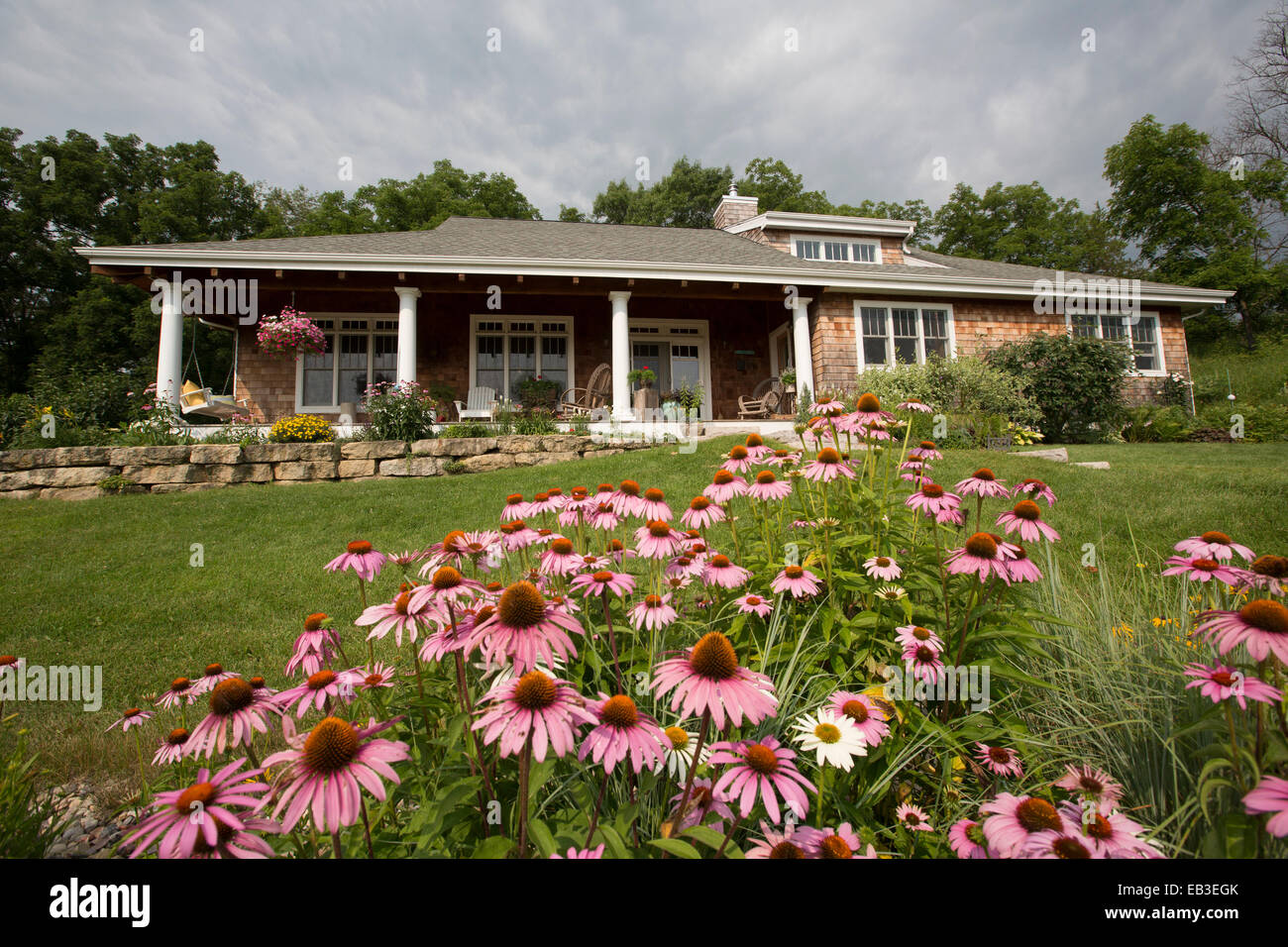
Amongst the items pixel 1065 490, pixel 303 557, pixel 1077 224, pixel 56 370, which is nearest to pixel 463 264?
pixel 303 557

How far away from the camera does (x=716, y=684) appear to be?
1031 millimetres

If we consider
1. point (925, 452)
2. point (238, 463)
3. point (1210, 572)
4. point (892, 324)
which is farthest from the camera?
point (892, 324)

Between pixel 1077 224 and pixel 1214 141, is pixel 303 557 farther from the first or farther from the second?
pixel 1077 224

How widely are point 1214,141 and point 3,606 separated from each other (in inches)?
1525

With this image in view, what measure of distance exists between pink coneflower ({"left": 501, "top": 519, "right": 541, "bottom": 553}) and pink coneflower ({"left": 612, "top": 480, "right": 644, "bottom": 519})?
295 millimetres

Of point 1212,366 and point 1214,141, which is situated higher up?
point 1214,141

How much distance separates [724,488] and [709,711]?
1098 millimetres

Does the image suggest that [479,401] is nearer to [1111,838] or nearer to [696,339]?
[696,339]

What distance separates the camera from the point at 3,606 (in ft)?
13.5

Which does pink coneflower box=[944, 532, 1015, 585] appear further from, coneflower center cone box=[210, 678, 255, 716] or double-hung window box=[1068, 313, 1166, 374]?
double-hung window box=[1068, 313, 1166, 374]

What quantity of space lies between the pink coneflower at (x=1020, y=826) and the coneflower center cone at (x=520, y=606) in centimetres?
93

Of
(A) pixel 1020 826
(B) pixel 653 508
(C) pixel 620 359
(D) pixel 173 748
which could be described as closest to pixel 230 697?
(D) pixel 173 748

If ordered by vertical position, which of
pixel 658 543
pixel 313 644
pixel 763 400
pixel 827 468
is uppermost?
pixel 763 400

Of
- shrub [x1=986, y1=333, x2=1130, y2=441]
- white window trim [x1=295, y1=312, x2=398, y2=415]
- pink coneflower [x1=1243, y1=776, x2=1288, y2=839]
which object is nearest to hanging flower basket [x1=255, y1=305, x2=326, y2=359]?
white window trim [x1=295, y1=312, x2=398, y2=415]
